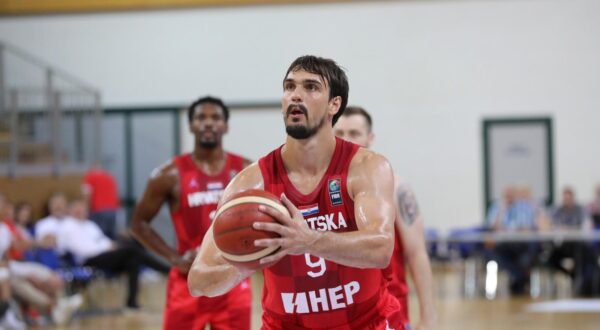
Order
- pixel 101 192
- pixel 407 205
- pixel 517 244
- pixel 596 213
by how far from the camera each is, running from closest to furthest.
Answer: pixel 407 205, pixel 517 244, pixel 596 213, pixel 101 192

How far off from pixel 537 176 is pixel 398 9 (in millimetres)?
4464

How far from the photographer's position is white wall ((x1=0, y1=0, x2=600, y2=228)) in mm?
19609

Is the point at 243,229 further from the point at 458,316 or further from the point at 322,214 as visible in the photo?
the point at 458,316

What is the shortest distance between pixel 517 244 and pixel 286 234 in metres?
12.0

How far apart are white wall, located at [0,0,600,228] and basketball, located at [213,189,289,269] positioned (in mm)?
16402

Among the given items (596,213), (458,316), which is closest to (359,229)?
(458,316)

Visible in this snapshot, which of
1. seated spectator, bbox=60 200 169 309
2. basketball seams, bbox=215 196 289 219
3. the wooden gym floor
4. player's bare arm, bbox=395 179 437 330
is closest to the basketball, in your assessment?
basketball seams, bbox=215 196 289 219

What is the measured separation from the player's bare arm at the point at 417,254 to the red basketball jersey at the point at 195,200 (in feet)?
4.31

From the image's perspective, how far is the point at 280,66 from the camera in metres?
21.2

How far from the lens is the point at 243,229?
3164 millimetres

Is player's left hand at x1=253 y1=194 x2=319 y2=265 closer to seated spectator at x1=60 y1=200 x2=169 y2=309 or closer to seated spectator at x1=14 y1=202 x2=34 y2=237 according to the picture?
seated spectator at x1=60 y1=200 x2=169 y2=309

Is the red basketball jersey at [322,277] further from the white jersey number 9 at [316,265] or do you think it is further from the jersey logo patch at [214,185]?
the jersey logo patch at [214,185]

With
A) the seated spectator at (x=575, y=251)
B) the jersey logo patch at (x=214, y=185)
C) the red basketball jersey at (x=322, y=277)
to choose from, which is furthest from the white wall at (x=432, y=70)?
the red basketball jersey at (x=322, y=277)

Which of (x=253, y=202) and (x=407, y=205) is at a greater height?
(x=253, y=202)
